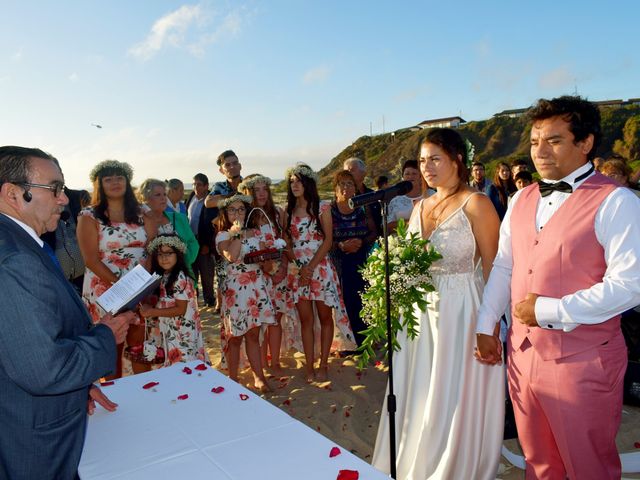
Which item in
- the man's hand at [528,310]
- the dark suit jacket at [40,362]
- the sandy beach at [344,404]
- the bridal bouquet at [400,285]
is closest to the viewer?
the dark suit jacket at [40,362]

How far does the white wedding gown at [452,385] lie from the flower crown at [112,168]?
3182 millimetres

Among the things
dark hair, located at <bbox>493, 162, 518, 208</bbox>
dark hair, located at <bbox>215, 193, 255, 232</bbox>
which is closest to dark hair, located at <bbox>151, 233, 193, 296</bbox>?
dark hair, located at <bbox>215, 193, 255, 232</bbox>

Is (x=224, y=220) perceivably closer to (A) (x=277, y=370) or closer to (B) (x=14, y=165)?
(A) (x=277, y=370)

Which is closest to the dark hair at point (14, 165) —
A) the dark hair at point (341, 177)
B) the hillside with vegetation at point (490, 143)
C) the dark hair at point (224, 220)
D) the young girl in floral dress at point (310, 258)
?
the dark hair at point (224, 220)

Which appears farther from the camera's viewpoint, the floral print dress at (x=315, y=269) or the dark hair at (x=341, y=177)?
the dark hair at (x=341, y=177)

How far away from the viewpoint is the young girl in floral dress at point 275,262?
546 centimetres

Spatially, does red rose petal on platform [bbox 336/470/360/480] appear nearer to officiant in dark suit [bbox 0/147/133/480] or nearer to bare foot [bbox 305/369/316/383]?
officiant in dark suit [bbox 0/147/133/480]

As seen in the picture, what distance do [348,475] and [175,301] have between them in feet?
10.3

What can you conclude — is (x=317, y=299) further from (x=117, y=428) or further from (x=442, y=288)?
(x=117, y=428)

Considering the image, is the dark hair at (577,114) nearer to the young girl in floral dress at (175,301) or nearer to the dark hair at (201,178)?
the young girl in floral dress at (175,301)

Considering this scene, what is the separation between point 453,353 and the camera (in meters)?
3.33

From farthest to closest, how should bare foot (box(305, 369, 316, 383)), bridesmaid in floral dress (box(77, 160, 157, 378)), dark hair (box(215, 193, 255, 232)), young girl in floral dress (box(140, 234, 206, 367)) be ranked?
bare foot (box(305, 369, 316, 383)) < dark hair (box(215, 193, 255, 232)) < bridesmaid in floral dress (box(77, 160, 157, 378)) < young girl in floral dress (box(140, 234, 206, 367))

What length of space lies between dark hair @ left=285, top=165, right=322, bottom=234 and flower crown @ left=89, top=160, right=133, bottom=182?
1709mm

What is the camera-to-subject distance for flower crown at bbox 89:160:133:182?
16.0ft
